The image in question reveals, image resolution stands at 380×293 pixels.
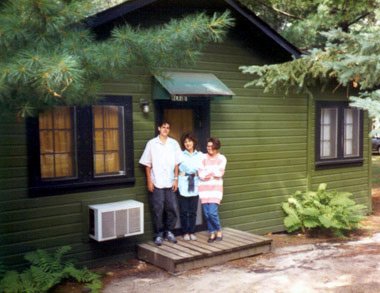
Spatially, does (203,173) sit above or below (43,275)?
above

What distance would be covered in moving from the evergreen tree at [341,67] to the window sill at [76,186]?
2632 mm

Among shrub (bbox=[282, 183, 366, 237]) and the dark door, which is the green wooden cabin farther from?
shrub (bbox=[282, 183, 366, 237])

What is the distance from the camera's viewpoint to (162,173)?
6730mm

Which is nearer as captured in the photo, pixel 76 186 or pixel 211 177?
pixel 76 186

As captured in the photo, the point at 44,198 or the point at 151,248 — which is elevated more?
the point at 44,198

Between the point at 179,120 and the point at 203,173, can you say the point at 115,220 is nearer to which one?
the point at 203,173

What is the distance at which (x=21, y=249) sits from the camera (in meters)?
5.93

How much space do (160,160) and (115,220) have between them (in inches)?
43.5

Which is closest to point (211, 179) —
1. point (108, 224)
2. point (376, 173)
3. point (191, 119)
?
point (191, 119)

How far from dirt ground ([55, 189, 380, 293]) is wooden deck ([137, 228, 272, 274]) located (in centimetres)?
10

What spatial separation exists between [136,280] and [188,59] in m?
3.06

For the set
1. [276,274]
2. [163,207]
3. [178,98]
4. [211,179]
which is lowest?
[276,274]

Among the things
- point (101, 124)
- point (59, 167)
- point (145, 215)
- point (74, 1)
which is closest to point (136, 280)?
point (145, 215)

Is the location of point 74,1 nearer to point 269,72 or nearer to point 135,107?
point 135,107
